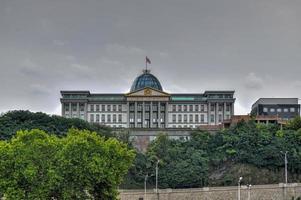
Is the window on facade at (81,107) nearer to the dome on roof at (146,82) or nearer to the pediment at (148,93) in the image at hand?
the pediment at (148,93)

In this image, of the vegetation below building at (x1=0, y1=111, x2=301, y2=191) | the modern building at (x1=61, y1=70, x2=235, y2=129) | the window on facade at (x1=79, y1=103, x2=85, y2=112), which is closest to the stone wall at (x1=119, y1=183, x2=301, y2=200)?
the vegetation below building at (x1=0, y1=111, x2=301, y2=191)

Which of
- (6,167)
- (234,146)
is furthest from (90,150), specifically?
(234,146)

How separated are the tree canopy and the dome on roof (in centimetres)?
9032

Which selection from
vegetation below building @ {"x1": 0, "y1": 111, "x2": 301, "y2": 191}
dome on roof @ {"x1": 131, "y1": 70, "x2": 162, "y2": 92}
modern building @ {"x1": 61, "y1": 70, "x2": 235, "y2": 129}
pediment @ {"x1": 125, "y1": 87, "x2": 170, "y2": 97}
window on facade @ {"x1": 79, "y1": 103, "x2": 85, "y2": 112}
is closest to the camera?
vegetation below building @ {"x1": 0, "y1": 111, "x2": 301, "y2": 191}

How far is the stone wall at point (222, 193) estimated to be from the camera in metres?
85.2

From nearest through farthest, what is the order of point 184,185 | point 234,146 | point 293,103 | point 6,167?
1. point 6,167
2. point 184,185
3. point 234,146
4. point 293,103

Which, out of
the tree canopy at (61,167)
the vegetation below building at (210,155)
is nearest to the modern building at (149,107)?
the vegetation below building at (210,155)

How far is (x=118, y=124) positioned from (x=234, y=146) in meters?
57.0

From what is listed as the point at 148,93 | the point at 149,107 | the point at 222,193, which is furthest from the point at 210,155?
the point at 149,107

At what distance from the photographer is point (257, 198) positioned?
85.5m

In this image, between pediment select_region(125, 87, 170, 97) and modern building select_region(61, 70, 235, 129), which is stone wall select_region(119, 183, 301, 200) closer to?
pediment select_region(125, 87, 170, 97)

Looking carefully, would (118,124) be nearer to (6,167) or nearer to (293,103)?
(293,103)

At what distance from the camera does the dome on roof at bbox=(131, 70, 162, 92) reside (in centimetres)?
15400

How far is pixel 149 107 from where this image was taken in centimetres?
15212
